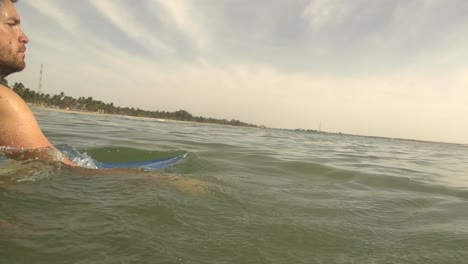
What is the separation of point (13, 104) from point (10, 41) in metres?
0.51

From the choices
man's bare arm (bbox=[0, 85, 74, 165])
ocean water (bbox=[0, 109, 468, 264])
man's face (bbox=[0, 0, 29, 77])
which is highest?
man's face (bbox=[0, 0, 29, 77])

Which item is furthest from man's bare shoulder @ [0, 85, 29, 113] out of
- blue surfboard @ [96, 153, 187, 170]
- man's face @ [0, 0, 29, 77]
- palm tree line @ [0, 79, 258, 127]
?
palm tree line @ [0, 79, 258, 127]

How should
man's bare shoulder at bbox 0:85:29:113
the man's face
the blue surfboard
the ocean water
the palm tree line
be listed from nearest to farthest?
the ocean water → man's bare shoulder at bbox 0:85:29:113 → the man's face → the blue surfboard → the palm tree line

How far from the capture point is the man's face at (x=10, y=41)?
2879mm

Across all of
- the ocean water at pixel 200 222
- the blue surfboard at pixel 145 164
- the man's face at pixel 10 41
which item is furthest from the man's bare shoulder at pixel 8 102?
Result: the blue surfboard at pixel 145 164

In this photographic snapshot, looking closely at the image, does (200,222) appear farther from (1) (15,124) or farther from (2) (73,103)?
(2) (73,103)

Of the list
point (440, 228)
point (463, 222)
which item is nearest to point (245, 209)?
point (440, 228)

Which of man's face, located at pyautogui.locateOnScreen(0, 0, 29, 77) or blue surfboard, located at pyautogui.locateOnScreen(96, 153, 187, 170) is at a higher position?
man's face, located at pyautogui.locateOnScreen(0, 0, 29, 77)

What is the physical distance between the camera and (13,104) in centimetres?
284

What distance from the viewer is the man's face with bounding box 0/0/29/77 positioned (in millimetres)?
2879

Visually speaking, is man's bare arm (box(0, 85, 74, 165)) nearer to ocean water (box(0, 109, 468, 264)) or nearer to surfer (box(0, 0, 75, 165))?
surfer (box(0, 0, 75, 165))

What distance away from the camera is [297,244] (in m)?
2.46

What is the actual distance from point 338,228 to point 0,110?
2791mm

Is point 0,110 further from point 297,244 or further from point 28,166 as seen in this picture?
point 297,244
